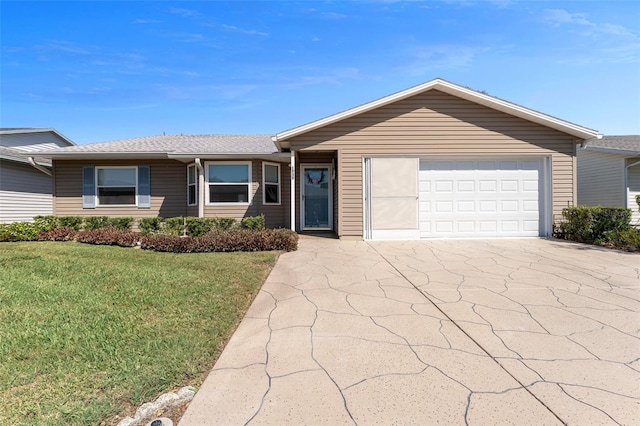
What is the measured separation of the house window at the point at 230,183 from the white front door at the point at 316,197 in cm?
203

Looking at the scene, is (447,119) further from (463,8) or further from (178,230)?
(178,230)

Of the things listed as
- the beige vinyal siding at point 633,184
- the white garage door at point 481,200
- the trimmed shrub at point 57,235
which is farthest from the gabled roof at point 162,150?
the beige vinyal siding at point 633,184

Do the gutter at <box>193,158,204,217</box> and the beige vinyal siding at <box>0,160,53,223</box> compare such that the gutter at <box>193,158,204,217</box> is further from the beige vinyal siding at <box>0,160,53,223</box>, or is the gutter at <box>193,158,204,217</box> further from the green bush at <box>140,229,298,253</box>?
the beige vinyal siding at <box>0,160,53,223</box>

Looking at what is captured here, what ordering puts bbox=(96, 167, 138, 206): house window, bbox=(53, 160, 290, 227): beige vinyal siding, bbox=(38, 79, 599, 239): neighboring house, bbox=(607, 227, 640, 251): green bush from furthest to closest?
1. bbox=(96, 167, 138, 206): house window
2. bbox=(53, 160, 290, 227): beige vinyal siding
3. bbox=(38, 79, 599, 239): neighboring house
4. bbox=(607, 227, 640, 251): green bush

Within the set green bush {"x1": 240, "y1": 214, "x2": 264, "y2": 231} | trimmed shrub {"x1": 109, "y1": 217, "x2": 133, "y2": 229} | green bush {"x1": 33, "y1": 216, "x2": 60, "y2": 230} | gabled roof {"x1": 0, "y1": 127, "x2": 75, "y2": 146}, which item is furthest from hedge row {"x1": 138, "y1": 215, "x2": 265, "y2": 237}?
gabled roof {"x1": 0, "y1": 127, "x2": 75, "y2": 146}

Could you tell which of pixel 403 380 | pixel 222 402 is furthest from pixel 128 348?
pixel 403 380

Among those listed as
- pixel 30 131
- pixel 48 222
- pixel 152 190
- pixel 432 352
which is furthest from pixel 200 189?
pixel 30 131

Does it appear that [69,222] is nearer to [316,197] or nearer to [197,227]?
[197,227]

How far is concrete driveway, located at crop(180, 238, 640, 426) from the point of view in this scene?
174cm

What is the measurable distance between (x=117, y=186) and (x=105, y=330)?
9.78 m

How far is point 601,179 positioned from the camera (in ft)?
42.6

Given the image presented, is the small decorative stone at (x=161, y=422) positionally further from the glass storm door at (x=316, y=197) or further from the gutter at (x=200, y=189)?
the glass storm door at (x=316, y=197)

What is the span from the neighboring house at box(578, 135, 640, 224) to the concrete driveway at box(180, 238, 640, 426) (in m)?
10.5

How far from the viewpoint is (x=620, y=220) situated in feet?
24.6
